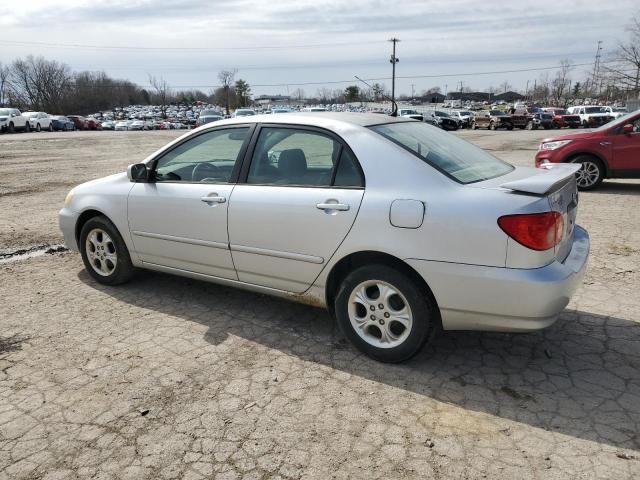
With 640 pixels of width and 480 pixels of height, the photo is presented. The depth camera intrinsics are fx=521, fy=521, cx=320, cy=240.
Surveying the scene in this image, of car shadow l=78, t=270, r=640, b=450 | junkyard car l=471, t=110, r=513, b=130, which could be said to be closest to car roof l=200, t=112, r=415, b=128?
car shadow l=78, t=270, r=640, b=450

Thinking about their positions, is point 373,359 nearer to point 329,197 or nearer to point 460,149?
point 329,197

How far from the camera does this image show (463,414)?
2895 mm

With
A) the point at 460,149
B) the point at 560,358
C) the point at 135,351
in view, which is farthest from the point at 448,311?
the point at 135,351

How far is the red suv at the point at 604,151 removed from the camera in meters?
9.30

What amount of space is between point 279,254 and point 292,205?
37cm

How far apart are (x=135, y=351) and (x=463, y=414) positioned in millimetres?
2268

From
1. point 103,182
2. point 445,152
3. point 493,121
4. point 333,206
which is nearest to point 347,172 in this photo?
point 333,206

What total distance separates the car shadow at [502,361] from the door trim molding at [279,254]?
641mm

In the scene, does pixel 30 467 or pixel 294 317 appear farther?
pixel 294 317

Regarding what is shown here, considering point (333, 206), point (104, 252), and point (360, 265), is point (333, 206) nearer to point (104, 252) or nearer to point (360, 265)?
point (360, 265)

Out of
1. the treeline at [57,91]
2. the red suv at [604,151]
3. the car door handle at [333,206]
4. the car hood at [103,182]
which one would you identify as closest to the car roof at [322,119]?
the car door handle at [333,206]

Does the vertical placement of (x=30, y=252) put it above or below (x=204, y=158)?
below

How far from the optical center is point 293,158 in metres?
3.86

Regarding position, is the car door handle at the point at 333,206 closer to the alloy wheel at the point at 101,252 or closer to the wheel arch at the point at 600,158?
the alloy wheel at the point at 101,252
